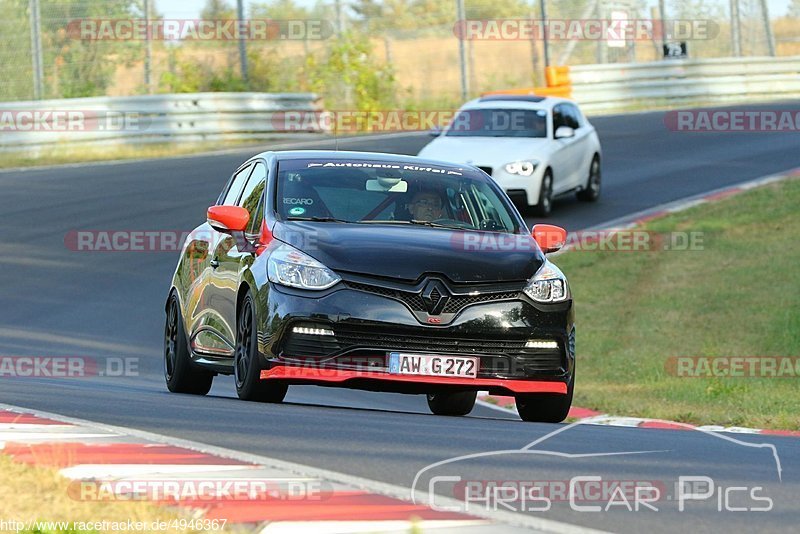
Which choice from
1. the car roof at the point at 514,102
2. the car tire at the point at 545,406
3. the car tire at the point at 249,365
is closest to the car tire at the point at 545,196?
the car roof at the point at 514,102

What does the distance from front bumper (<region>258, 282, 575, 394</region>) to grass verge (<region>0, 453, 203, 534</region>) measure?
114 inches

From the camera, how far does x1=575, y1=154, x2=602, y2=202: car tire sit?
23438mm

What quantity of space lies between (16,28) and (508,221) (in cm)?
1981

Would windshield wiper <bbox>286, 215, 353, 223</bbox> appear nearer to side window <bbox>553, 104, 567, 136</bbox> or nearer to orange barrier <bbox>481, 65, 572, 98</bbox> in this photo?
side window <bbox>553, 104, 567, 136</bbox>

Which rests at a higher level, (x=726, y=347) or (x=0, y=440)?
(x=0, y=440)

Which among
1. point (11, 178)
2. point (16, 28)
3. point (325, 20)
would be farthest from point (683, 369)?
point (325, 20)

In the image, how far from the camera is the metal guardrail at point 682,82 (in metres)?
36.8

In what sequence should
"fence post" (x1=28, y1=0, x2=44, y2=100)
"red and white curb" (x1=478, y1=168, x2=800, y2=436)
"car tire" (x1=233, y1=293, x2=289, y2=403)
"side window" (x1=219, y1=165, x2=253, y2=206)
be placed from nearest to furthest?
1. "car tire" (x1=233, y1=293, x2=289, y2=403)
2. "red and white curb" (x1=478, y1=168, x2=800, y2=436)
3. "side window" (x1=219, y1=165, x2=253, y2=206)
4. "fence post" (x1=28, y1=0, x2=44, y2=100)

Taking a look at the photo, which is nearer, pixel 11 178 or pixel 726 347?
pixel 726 347

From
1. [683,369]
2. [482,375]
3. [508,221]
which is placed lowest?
[683,369]

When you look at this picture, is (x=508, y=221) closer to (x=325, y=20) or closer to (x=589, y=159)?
(x=589, y=159)

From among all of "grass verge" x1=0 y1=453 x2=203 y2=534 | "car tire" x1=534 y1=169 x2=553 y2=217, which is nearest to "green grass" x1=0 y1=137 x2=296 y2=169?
"car tire" x1=534 y1=169 x2=553 y2=217

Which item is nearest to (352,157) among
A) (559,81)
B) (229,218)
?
(229,218)

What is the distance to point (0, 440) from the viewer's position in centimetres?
690
